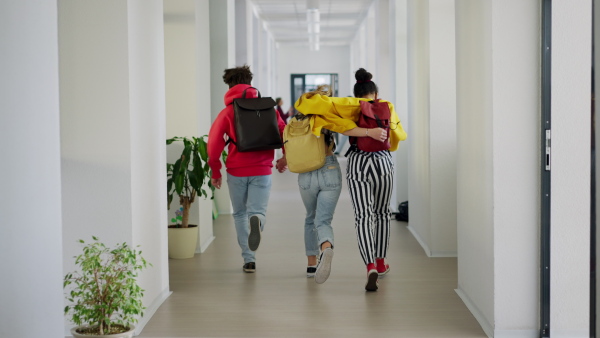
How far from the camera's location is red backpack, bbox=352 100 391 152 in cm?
493

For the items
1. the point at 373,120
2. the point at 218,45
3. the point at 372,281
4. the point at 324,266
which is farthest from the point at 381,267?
the point at 218,45

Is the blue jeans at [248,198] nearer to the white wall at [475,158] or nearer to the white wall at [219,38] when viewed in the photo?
the white wall at [475,158]

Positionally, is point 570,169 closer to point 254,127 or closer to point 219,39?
point 254,127

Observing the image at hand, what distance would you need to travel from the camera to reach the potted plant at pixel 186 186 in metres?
6.17

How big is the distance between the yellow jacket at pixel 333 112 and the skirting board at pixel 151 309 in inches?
53.7

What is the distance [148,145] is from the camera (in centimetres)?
458

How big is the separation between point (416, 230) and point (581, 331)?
3.62 meters

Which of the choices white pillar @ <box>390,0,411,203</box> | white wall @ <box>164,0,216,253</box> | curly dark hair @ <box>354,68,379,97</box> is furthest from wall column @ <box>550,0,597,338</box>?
white pillar @ <box>390,0,411,203</box>

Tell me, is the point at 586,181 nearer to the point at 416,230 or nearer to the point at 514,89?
the point at 514,89

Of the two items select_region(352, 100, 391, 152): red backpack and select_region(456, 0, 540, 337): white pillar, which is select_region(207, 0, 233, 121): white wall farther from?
select_region(456, 0, 540, 337): white pillar

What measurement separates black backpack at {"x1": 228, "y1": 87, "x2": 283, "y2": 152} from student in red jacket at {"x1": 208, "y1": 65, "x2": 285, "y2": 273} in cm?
10

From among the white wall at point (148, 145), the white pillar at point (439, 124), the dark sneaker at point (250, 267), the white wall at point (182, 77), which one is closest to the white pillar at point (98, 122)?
the white wall at point (148, 145)

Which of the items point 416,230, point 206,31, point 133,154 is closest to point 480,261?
point 133,154

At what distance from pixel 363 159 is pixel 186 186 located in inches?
70.8
